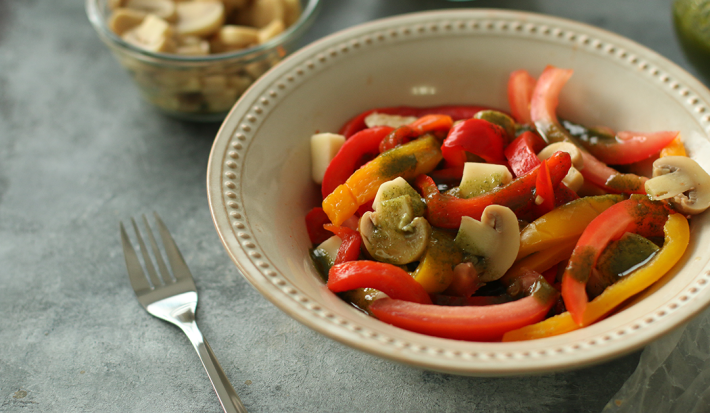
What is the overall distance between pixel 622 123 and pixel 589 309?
0.79 m

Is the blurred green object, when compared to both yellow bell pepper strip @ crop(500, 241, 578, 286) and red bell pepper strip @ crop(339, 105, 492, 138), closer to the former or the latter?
red bell pepper strip @ crop(339, 105, 492, 138)

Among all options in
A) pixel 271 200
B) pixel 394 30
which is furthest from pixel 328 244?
pixel 394 30

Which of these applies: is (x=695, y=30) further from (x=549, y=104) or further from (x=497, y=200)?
(x=497, y=200)

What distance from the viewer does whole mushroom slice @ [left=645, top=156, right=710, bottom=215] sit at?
141 cm

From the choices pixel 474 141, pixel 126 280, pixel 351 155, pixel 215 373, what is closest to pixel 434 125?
pixel 474 141

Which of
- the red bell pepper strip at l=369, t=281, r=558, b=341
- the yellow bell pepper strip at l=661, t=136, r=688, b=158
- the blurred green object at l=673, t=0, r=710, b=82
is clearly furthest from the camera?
the blurred green object at l=673, t=0, r=710, b=82

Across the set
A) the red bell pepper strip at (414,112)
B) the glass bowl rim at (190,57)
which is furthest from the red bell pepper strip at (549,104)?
the glass bowl rim at (190,57)

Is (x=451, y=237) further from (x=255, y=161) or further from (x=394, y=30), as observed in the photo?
(x=394, y=30)

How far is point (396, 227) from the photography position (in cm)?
144

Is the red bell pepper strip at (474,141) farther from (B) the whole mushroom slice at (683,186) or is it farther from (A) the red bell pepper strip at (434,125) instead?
(B) the whole mushroom slice at (683,186)

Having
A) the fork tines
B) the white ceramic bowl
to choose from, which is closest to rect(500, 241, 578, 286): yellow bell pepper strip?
the white ceramic bowl

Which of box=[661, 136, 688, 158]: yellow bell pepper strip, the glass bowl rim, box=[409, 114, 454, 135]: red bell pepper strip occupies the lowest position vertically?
the glass bowl rim

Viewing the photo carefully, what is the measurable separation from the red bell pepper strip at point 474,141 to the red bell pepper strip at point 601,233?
36 cm

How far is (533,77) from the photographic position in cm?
194
